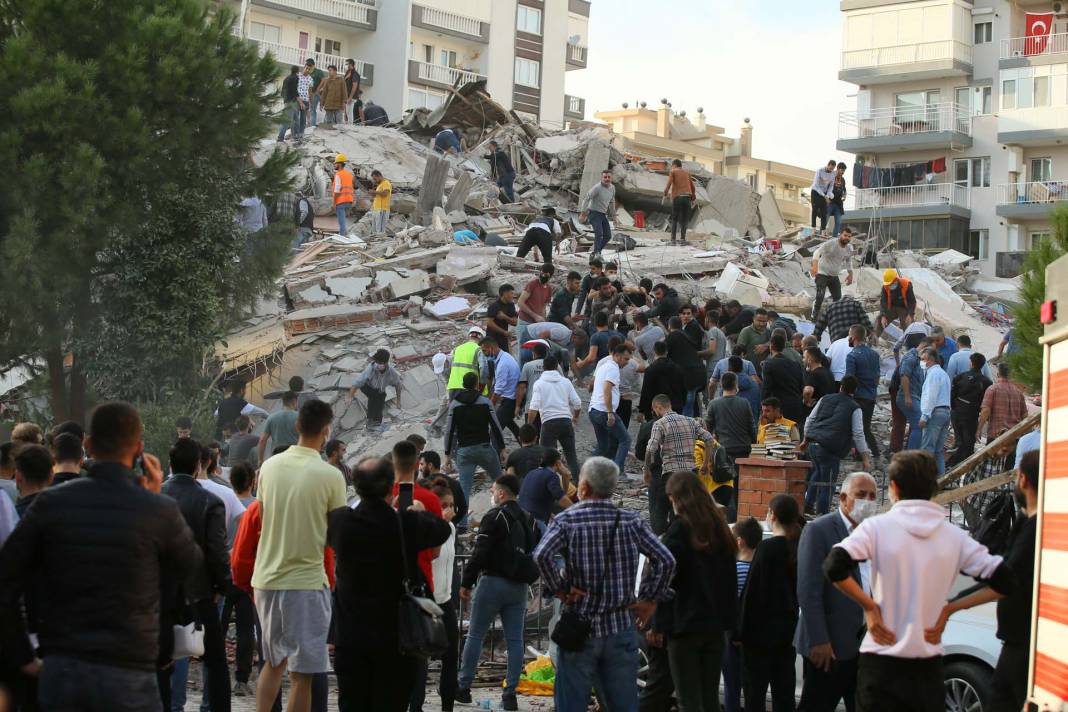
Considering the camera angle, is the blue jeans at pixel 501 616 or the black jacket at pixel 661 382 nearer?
the blue jeans at pixel 501 616

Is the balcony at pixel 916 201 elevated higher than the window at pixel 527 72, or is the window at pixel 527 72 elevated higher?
the window at pixel 527 72

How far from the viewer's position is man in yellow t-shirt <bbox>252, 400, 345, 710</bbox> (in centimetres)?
750

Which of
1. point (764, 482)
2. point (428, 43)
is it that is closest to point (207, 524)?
point (764, 482)

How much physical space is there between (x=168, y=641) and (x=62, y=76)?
14.3 m

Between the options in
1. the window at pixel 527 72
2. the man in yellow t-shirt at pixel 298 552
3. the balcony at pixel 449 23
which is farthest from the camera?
the window at pixel 527 72

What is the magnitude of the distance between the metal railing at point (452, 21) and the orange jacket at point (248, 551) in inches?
2264

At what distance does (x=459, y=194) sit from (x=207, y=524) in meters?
23.7

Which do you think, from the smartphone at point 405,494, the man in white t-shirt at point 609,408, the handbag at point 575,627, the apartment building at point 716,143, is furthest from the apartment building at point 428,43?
the handbag at point 575,627

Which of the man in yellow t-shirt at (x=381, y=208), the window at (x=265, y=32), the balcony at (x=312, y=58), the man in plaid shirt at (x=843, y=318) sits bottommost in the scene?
the man in plaid shirt at (x=843, y=318)

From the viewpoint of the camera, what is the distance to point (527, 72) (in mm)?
68812

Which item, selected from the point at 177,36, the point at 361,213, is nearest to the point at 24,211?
the point at 177,36

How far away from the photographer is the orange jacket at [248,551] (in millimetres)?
7895

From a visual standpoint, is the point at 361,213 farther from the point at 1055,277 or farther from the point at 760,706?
the point at 1055,277

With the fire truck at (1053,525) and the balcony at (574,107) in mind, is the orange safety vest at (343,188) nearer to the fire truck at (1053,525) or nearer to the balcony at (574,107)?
the fire truck at (1053,525)
